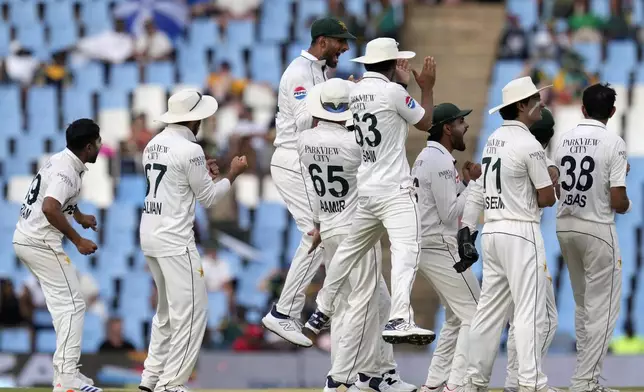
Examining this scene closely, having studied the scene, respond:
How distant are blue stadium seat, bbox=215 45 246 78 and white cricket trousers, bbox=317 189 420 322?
10.6 m

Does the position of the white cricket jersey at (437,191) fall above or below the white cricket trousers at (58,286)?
above

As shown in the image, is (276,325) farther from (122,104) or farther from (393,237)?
(122,104)

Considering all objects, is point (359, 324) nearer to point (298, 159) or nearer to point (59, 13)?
point (298, 159)

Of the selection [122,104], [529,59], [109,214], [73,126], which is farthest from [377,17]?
[73,126]

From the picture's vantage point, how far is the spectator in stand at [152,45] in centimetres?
2114

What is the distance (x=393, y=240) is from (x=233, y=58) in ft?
37.4

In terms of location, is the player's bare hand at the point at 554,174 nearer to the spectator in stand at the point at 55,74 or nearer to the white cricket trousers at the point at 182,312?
the white cricket trousers at the point at 182,312

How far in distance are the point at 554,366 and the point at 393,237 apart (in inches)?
221

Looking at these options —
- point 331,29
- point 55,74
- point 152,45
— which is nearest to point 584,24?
point 152,45

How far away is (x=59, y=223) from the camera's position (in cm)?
1050

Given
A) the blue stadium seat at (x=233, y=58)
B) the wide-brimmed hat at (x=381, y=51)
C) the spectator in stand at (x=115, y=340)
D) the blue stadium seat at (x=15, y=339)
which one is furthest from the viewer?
the blue stadium seat at (x=233, y=58)

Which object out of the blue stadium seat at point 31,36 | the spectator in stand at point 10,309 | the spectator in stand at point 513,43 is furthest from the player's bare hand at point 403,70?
the blue stadium seat at point 31,36

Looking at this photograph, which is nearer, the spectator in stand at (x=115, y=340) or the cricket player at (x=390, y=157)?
the cricket player at (x=390, y=157)

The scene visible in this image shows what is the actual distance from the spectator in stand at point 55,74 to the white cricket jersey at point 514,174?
12227 millimetres
